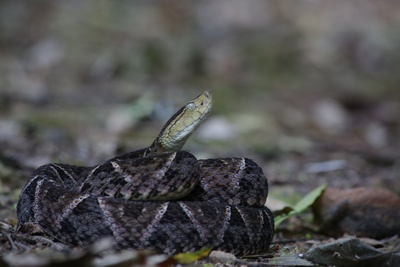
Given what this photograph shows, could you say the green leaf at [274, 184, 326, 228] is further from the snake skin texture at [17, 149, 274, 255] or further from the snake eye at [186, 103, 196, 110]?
the snake eye at [186, 103, 196, 110]

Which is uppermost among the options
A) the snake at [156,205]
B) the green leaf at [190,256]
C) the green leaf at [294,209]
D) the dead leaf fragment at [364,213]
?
the snake at [156,205]

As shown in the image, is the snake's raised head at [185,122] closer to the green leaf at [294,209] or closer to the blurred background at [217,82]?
the green leaf at [294,209]

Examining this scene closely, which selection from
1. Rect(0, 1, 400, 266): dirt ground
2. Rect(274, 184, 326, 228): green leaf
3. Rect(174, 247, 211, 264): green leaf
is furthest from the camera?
Rect(0, 1, 400, 266): dirt ground

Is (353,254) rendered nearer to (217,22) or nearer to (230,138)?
(230,138)

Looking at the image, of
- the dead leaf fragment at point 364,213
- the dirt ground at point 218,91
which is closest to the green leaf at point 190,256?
the dirt ground at point 218,91

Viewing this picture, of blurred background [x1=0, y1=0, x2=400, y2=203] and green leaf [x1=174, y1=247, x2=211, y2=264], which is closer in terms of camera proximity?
green leaf [x1=174, y1=247, x2=211, y2=264]

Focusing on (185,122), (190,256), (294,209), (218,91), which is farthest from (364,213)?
(218,91)

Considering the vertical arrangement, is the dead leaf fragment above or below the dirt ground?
below

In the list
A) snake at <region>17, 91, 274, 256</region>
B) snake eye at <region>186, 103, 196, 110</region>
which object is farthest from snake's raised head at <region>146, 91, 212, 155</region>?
snake at <region>17, 91, 274, 256</region>
